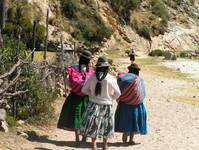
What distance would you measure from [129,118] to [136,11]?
126ft

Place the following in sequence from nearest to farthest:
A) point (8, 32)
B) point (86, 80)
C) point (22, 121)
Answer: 1. point (86, 80)
2. point (22, 121)
3. point (8, 32)

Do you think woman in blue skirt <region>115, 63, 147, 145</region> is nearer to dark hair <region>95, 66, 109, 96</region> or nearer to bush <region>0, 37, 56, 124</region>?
dark hair <region>95, 66, 109, 96</region>

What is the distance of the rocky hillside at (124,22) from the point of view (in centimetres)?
3862

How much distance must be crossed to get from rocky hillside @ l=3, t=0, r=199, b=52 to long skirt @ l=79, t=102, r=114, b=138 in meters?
25.1

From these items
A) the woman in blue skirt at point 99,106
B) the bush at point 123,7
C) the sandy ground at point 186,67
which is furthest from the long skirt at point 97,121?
the bush at point 123,7

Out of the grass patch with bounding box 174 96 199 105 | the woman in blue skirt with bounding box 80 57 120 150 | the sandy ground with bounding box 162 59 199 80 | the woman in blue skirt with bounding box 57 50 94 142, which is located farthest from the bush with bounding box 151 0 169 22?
the woman in blue skirt with bounding box 80 57 120 150

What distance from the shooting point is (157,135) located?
12.3m

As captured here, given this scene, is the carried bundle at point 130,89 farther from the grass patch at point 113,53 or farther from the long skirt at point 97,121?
the grass patch at point 113,53

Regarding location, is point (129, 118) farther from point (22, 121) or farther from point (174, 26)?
point (174, 26)

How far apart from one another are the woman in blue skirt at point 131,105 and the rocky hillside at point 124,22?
23.9 m

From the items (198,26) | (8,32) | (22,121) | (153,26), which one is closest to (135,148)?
(22,121)

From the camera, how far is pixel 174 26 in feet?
166

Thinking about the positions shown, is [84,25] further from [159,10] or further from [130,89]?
[130,89]

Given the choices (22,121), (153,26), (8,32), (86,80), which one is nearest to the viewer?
(86,80)
